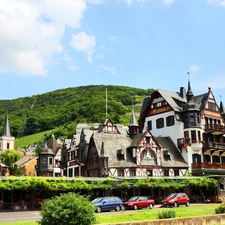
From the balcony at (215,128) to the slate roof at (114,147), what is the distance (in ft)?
45.6

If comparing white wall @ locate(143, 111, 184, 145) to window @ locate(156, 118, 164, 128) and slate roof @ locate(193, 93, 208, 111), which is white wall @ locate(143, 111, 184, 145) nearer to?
window @ locate(156, 118, 164, 128)

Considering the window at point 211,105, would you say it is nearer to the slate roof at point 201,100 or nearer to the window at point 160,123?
the slate roof at point 201,100

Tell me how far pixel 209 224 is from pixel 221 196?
3394 centimetres

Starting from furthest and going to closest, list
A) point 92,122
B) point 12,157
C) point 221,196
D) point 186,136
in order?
1. point 92,122
2. point 12,157
3. point 186,136
4. point 221,196

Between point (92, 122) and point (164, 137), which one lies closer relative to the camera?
point (164, 137)

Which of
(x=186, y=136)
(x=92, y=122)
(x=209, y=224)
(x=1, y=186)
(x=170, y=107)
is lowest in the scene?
(x=209, y=224)

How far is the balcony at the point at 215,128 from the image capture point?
6288 centimetres

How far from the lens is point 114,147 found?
56.5m

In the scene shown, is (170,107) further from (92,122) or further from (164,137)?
(92,122)

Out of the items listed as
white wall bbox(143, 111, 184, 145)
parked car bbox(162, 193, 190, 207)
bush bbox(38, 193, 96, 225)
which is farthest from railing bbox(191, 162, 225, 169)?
bush bbox(38, 193, 96, 225)

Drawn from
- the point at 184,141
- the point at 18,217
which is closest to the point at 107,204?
the point at 18,217

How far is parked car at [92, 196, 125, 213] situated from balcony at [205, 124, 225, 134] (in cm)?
3044

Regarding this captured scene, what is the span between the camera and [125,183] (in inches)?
1834

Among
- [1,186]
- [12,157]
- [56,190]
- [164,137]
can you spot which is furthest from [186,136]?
[12,157]
